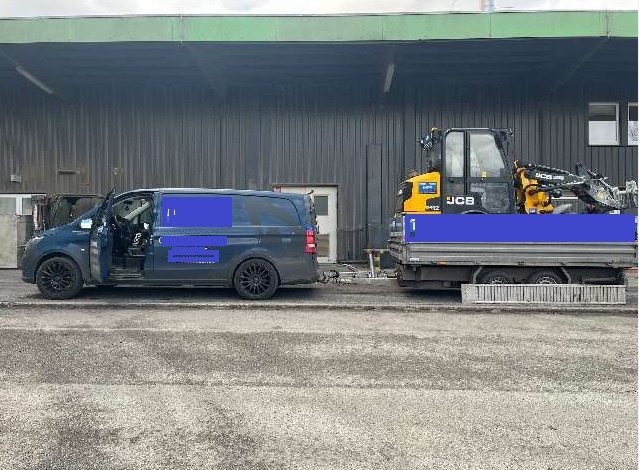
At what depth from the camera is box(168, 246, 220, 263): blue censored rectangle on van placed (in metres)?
8.32

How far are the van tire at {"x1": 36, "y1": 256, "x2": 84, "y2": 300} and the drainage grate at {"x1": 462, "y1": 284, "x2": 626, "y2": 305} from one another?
6711 millimetres

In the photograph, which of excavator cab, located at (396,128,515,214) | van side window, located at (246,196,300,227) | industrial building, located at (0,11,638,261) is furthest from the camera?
industrial building, located at (0,11,638,261)

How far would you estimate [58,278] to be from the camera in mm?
8305

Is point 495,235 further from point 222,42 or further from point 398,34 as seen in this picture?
point 222,42

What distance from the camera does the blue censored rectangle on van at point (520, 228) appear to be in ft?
27.0

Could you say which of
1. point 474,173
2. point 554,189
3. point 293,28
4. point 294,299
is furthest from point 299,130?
point 554,189

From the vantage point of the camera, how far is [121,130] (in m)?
15.0

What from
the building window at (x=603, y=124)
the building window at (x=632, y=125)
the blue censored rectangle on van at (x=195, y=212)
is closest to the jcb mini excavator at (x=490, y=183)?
the blue censored rectangle on van at (x=195, y=212)

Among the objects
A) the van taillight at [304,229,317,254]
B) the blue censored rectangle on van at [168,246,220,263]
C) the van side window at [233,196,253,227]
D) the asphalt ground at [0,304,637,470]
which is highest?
the van side window at [233,196,253,227]

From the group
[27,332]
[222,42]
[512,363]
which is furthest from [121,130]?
[512,363]

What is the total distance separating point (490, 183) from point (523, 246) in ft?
5.01

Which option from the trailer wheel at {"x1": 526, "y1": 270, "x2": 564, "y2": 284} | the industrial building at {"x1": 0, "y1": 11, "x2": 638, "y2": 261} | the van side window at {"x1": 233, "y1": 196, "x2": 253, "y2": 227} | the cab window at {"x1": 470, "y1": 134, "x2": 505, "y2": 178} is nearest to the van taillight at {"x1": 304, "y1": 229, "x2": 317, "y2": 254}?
the van side window at {"x1": 233, "y1": 196, "x2": 253, "y2": 227}

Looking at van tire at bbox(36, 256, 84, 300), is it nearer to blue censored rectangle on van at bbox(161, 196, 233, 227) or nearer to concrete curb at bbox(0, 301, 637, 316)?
concrete curb at bbox(0, 301, 637, 316)

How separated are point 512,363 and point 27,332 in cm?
553
